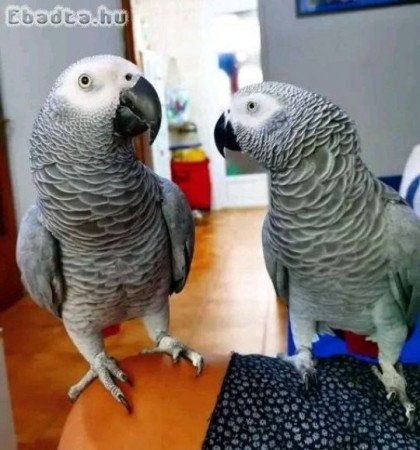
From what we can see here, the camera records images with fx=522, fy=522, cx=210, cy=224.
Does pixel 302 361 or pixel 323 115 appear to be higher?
pixel 323 115

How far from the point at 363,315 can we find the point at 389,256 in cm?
10

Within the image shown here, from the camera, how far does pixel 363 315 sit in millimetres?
777

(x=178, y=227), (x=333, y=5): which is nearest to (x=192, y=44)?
(x=333, y=5)

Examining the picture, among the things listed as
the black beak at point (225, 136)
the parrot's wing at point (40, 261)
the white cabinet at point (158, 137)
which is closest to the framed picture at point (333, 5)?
the black beak at point (225, 136)

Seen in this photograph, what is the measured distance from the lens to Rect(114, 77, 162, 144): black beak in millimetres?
669

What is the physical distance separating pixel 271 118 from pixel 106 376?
451mm

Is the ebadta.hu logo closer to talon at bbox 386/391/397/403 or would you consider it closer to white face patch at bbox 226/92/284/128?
white face patch at bbox 226/92/284/128

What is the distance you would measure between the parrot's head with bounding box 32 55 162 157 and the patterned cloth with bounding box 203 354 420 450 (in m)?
0.39

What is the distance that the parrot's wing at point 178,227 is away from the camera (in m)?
0.83

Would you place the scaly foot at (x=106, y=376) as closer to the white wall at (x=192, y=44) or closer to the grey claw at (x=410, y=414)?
the grey claw at (x=410, y=414)

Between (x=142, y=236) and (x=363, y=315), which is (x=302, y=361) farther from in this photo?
(x=142, y=236)

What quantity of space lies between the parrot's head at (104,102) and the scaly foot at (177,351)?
1.14ft

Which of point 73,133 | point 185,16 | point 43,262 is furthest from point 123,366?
point 185,16

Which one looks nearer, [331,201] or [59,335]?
[331,201]
